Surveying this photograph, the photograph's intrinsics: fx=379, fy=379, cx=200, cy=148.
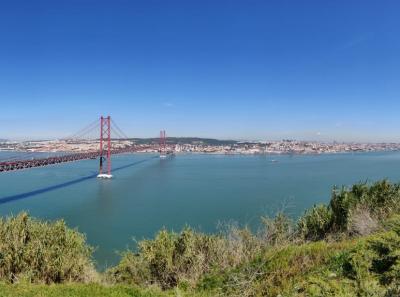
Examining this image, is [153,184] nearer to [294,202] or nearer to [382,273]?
[294,202]

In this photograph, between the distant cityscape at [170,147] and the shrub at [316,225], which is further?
the distant cityscape at [170,147]

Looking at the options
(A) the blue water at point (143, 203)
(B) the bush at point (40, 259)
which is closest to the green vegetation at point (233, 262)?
(B) the bush at point (40, 259)

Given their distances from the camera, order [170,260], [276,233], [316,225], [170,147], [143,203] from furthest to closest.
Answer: [170,147], [143,203], [316,225], [276,233], [170,260]

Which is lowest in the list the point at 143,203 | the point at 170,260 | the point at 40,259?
the point at 143,203

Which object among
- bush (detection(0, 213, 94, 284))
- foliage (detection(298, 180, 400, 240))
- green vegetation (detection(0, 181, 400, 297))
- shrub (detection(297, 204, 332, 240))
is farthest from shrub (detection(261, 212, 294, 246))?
bush (detection(0, 213, 94, 284))

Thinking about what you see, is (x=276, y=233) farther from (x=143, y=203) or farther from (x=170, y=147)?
(x=170, y=147)

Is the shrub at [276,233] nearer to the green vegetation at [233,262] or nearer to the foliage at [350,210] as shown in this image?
the green vegetation at [233,262]

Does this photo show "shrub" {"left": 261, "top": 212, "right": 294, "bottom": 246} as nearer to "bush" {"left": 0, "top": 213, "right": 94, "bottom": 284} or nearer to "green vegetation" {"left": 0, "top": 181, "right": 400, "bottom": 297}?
"green vegetation" {"left": 0, "top": 181, "right": 400, "bottom": 297}

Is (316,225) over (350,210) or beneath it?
beneath

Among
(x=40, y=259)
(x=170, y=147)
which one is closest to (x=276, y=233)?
(x=40, y=259)
